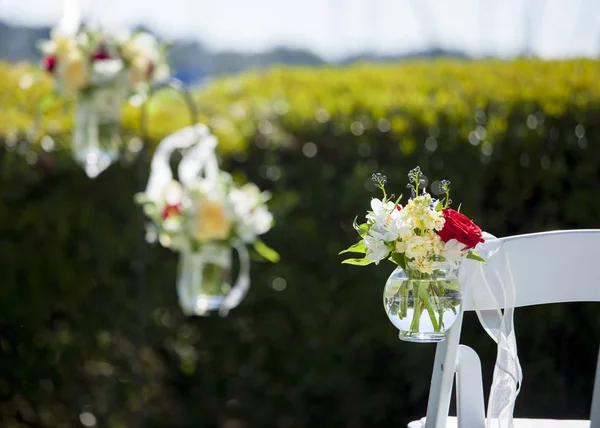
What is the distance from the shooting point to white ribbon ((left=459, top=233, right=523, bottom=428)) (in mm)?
1561

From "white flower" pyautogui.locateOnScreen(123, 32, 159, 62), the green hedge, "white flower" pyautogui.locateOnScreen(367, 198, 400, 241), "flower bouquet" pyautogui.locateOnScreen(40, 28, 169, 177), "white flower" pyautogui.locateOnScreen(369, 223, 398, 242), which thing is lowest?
the green hedge

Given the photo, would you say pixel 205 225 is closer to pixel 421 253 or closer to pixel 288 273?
pixel 288 273

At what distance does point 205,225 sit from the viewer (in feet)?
7.80

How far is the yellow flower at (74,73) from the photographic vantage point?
2637 millimetres

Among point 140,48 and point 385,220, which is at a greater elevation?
point 140,48

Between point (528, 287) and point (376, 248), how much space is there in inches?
15.2

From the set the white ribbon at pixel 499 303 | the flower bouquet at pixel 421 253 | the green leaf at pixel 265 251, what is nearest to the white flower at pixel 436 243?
the flower bouquet at pixel 421 253

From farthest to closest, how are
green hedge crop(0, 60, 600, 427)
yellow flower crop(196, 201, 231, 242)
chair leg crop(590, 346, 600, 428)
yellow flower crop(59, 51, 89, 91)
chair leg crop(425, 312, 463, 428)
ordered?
green hedge crop(0, 60, 600, 427) < yellow flower crop(59, 51, 89, 91) < yellow flower crop(196, 201, 231, 242) < chair leg crop(590, 346, 600, 428) < chair leg crop(425, 312, 463, 428)

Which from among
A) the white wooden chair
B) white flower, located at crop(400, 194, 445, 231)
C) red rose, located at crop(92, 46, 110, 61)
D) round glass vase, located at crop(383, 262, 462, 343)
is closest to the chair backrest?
the white wooden chair

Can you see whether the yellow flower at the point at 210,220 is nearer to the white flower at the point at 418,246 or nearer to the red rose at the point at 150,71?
the red rose at the point at 150,71

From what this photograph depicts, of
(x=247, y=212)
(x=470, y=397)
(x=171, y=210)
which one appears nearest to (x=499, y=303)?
(x=470, y=397)

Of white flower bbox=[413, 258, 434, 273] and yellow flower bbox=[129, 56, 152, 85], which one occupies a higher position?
yellow flower bbox=[129, 56, 152, 85]

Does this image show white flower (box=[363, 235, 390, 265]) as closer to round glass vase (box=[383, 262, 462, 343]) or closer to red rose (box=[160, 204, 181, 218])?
round glass vase (box=[383, 262, 462, 343])

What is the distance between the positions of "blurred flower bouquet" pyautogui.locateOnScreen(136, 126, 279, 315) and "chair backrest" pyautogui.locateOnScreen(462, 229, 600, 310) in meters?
1.00
